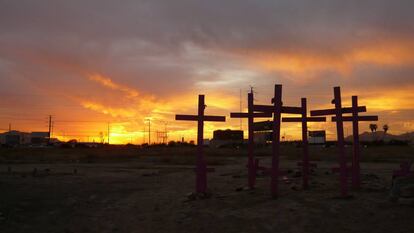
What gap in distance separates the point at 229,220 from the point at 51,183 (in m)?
14.1

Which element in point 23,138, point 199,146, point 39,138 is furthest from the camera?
point 23,138

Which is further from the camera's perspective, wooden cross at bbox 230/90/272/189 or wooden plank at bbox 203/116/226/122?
wooden cross at bbox 230/90/272/189

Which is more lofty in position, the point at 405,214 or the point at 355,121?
the point at 355,121

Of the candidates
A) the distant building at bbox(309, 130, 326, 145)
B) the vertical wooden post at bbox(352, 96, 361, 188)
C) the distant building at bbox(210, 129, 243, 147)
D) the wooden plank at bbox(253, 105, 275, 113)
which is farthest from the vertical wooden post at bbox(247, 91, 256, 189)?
the distant building at bbox(210, 129, 243, 147)

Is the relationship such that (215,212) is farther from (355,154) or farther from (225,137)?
(225,137)

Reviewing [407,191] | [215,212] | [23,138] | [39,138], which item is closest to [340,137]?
[407,191]

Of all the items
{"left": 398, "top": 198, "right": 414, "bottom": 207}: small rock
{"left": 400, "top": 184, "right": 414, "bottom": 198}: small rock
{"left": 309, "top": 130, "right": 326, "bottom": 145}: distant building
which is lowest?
{"left": 398, "top": 198, "right": 414, "bottom": 207}: small rock

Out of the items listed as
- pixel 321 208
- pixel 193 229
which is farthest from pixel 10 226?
pixel 321 208

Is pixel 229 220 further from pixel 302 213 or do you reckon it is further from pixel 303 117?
pixel 303 117

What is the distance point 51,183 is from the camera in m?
21.6

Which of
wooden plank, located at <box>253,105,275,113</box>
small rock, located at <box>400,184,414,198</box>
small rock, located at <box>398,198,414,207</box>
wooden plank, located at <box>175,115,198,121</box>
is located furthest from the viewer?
wooden plank, located at <box>175,115,198,121</box>

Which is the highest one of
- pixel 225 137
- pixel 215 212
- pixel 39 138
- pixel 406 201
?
pixel 39 138

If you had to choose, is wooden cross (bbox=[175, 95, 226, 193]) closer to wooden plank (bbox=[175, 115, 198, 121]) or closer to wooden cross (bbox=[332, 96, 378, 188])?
wooden plank (bbox=[175, 115, 198, 121])

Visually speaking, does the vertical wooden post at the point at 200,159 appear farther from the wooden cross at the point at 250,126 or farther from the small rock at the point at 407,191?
the small rock at the point at 407,191
